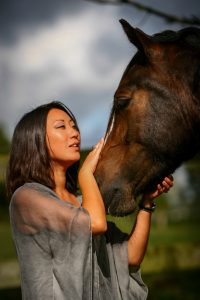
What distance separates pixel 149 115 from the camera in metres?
2.23

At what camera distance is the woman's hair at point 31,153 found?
2.09m

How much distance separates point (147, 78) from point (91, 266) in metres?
0.92

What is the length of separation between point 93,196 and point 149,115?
1.71 ft

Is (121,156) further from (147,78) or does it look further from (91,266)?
(91,266)

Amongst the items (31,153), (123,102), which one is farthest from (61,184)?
(123,102)

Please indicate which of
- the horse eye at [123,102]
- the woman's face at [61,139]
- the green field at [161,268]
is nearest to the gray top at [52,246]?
the woman's face at [61,139]

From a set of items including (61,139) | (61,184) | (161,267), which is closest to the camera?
(61,139)

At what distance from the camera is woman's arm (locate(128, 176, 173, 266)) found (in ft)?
7.50

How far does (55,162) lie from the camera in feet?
7.09

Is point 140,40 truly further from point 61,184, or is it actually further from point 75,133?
point 61,184

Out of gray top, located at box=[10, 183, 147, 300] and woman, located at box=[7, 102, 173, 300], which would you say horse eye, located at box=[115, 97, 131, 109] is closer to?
woman, located at box=[7, 102, 173, 300]

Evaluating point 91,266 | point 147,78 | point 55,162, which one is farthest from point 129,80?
point 91,266

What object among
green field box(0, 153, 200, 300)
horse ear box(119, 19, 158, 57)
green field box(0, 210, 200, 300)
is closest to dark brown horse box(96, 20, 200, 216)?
horse ear box(119, 19, 158, 57)

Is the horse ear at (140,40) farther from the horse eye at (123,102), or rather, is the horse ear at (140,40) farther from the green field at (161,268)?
the green field at (161,268)
